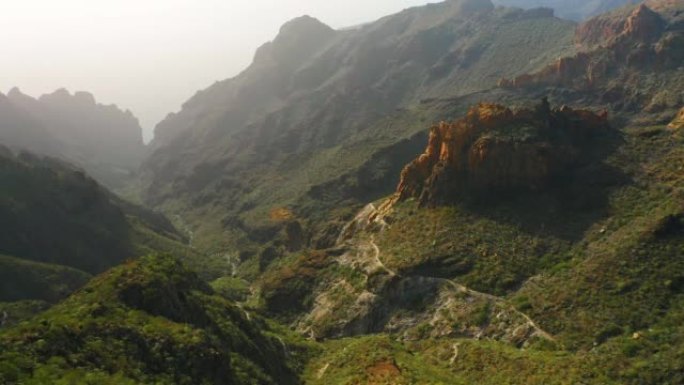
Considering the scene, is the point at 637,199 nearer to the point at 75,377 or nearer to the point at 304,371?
the point at 304,371

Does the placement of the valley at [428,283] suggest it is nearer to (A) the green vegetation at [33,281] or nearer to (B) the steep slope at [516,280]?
(B) the steep slope at [516,280]

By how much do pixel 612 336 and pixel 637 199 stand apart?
25628mm

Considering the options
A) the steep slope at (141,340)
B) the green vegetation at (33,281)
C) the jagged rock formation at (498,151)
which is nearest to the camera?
the steep slope at (141,340)

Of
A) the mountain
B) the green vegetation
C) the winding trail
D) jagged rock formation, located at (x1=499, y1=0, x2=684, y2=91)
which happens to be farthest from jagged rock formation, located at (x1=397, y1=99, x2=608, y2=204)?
jagged rock formation, located at (x1=499, y1=0, x2=684, y2=91)

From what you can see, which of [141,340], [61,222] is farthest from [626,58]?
[141,340]

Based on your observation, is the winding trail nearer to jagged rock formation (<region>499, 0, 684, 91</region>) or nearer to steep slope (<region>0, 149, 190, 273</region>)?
steep slope (<region>0, 149, 190, 273</region>)

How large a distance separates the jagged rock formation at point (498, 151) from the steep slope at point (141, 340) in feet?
127

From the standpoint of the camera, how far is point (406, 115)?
199 m

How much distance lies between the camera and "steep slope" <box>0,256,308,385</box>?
1469 inches

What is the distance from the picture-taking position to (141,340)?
42938mm

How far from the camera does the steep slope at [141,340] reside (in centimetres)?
3731

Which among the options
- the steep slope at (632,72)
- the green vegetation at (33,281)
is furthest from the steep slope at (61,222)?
the steep slope at (632,72)

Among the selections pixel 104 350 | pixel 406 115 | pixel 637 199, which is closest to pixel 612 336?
pixel 637 199

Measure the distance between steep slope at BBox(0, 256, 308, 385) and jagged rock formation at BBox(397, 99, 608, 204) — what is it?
127 ft
